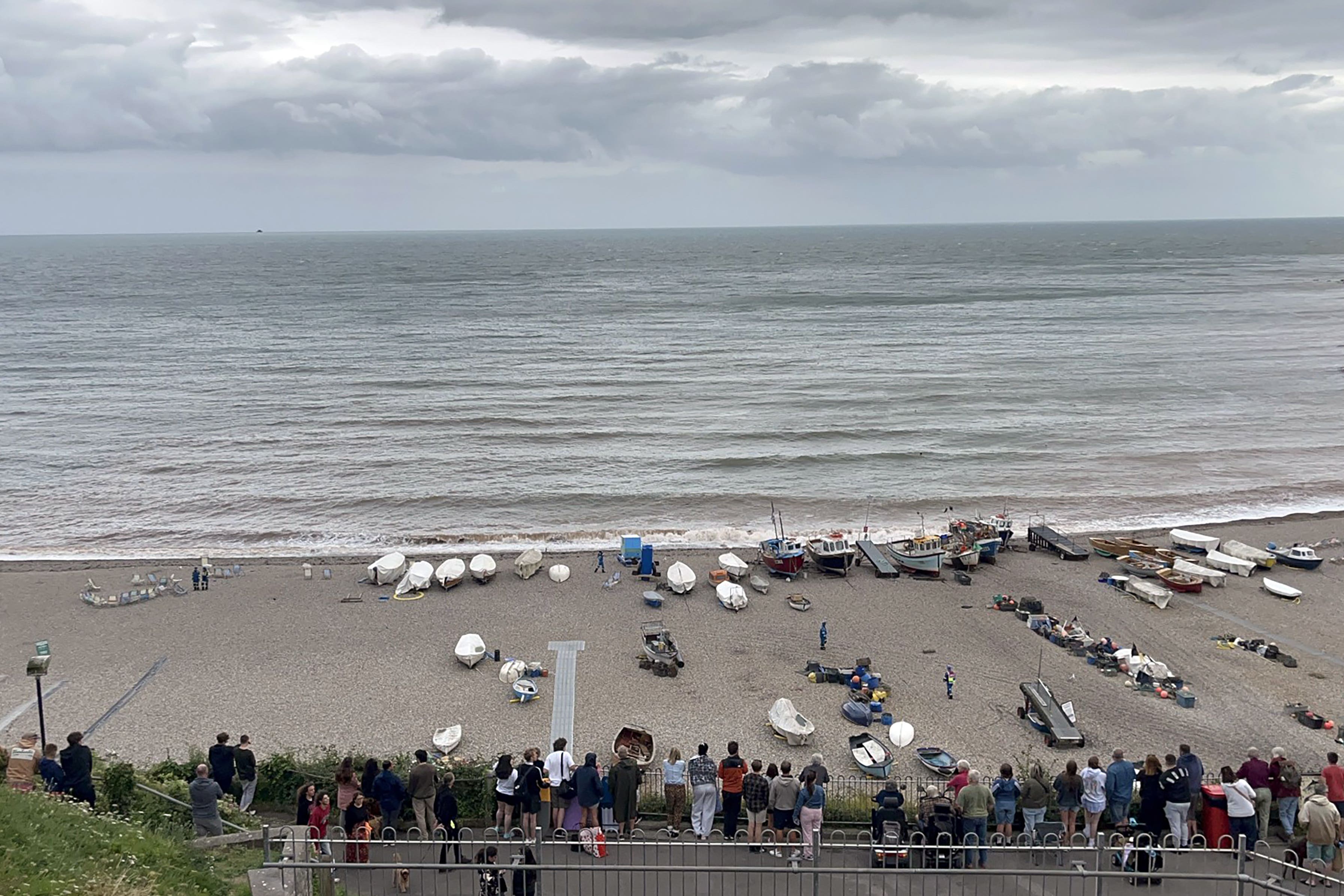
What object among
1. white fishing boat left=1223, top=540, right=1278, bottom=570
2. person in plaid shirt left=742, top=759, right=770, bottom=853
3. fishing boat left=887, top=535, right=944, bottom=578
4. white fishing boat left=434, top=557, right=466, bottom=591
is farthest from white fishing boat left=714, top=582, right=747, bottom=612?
white fishing boat left=1223, top=540, right=1278, bottom=570

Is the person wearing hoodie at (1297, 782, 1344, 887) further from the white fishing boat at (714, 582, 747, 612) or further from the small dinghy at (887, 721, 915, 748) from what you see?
the white fishing boat at (714, 582, 747, 612)

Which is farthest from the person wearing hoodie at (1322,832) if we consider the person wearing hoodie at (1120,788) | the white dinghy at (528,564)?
the white dinghy at (528,564)

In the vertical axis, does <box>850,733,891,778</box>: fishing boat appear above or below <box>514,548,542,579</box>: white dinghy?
below

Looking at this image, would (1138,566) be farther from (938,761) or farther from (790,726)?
(790,726)

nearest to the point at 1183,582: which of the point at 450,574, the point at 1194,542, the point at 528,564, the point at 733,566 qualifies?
the point at 1194,542

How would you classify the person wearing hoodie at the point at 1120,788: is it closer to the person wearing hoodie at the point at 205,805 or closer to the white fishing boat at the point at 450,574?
the person wearing hoodie at the point at 205,805

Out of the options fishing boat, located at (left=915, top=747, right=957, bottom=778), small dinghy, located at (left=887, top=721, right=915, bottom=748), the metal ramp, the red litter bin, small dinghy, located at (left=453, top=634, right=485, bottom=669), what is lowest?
fishing boat, located at (left=915, top=747, right=957, bottom=778)
